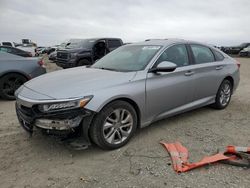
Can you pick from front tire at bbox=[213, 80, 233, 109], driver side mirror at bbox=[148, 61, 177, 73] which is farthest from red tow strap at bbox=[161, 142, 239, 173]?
front tire at bbox=[213, 80, 233, 109]

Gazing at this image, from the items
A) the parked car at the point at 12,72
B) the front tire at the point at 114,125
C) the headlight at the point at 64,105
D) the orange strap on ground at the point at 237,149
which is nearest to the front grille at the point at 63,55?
the parked car at the point at 12,72

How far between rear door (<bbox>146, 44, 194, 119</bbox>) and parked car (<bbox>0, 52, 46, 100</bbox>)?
4176 mm

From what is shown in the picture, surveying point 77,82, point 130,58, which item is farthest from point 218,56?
point 77,82

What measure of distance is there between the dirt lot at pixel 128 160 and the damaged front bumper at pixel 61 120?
0.42m

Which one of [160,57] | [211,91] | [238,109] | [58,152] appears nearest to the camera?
[58,152]

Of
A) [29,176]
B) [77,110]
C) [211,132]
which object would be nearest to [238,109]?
[211,132]

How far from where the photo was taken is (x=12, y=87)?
7.17 m

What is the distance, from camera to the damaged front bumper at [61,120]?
11.2 feet

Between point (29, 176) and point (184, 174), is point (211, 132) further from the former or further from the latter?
point (29, 176)

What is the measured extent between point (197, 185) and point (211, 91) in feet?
9.43

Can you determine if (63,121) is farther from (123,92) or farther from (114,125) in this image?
(123,92)

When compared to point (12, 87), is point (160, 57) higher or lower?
higher

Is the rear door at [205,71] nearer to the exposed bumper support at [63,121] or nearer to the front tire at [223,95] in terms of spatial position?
the front tire at [223,95]

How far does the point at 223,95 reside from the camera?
19.4ft
